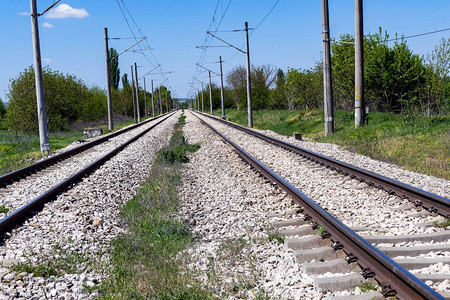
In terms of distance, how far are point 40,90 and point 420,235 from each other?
14.4 m

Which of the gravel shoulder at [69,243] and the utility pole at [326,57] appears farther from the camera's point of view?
the utility pole at [326,57]

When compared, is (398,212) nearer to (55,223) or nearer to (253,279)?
(253,279)

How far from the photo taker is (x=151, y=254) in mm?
5340

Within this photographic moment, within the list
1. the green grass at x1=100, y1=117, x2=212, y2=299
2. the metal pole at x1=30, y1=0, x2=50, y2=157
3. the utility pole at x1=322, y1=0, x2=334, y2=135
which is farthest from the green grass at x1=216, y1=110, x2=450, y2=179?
the metal pole at x1=30, y1=0, x2=50, y2=157

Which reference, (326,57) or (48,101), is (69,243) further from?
(48,101)

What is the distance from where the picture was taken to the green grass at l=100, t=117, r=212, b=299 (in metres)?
4.26

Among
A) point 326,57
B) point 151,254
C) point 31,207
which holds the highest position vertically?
point 326,57

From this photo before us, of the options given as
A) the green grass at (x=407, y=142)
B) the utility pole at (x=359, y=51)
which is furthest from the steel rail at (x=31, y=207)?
the utility pole at (x=359, y=51)

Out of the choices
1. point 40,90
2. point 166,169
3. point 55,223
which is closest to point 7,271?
point 55,223

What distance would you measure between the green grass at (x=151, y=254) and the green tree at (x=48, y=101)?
31247 mm

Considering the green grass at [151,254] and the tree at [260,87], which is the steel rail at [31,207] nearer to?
the green grass at [151,254]

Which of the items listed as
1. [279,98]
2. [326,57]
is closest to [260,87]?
[279,98]

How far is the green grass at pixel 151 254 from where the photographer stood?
14.0ft

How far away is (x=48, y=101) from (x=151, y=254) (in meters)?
37.5
